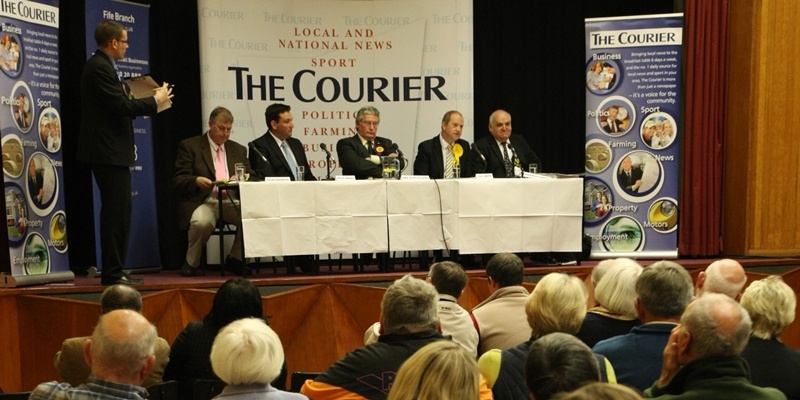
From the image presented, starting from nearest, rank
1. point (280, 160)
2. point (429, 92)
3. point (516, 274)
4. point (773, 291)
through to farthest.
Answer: point (773, 291) < point (516, 274) < point (280, 160) < point (429, 92)

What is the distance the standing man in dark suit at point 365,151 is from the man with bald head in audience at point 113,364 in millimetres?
4473

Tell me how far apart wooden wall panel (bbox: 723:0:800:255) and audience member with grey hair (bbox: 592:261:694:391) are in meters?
4.51

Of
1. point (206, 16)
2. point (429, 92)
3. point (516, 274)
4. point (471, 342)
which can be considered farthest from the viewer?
point (429, 92)

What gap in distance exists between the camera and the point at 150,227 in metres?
7.35

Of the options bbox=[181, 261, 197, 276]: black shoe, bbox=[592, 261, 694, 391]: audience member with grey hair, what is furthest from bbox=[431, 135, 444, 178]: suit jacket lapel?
bbox=[592, 261, 694, 391]: audience member with grey hair

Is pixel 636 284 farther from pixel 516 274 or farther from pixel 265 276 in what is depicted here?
pixel 265 276

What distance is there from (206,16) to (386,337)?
5.26m

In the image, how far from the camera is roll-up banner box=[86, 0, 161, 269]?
712cm

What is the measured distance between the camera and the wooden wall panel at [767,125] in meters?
7.16

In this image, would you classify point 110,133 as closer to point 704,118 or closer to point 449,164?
point 449,164

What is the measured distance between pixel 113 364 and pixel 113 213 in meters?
3.53

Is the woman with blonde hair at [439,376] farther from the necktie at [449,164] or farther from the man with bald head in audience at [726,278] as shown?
the necktie at [449,164]

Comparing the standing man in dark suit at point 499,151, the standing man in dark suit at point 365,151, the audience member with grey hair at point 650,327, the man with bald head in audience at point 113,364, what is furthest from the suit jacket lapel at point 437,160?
the man with bald head in audience at point 113,364

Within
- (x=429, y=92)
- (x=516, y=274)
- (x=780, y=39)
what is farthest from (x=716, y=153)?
(x=516, y=274)
